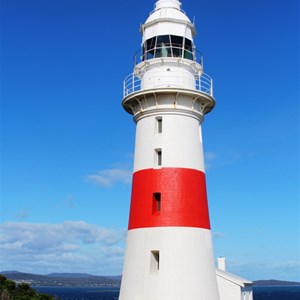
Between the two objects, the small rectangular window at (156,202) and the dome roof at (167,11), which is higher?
the dome roof at (167,11)

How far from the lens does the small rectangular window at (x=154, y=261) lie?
15910mm

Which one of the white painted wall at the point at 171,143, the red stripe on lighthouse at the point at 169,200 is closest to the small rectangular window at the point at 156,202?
the red stripe on lighthouse at the point at 169,200

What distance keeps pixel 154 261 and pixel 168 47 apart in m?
7.91

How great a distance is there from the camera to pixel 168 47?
1792cm

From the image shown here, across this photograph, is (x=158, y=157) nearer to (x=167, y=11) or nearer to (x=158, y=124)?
(x=158, y=124)

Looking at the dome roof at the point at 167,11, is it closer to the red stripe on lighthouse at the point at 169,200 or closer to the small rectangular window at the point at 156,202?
the red stripe on lighthouse at the point at 169,200

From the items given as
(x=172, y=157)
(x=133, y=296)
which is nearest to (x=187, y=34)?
(x=172, y=157)

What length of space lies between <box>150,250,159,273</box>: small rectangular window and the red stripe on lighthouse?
3.08ft

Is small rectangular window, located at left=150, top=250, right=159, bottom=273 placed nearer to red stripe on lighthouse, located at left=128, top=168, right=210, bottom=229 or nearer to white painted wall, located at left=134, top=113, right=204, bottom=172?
red stripe on lighthouse, located at left=128, top=168, right=210, bottom=229

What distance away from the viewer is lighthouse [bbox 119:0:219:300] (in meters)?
15.8

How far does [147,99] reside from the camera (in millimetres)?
17234

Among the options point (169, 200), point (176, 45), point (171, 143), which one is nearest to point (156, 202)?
point (169, 200)

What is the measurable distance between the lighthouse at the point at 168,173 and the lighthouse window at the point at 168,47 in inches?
1.5

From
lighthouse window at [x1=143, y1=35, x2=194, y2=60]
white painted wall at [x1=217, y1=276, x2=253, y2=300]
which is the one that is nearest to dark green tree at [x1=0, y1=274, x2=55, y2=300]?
white painted wall at [x1=217, y1=276, x2=253, y2=300]
